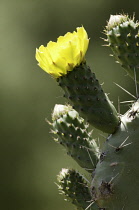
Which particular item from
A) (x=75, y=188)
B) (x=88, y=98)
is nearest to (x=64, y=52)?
(x=88, y=98)

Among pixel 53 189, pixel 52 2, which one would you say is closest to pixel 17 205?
pixel 53 189

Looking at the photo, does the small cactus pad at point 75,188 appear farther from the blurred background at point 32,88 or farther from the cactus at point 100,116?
the blurred background at point 32,88

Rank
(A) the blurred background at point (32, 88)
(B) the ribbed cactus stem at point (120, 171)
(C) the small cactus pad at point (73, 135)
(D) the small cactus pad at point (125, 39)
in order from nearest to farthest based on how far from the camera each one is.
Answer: (B) the ribbed cactus stem at point (120, 171) → (D) the small cactus pad at point (125, 39) → (C) the small cactus pad at point (73, 135) → (A) the blurred background at point (32, 88)

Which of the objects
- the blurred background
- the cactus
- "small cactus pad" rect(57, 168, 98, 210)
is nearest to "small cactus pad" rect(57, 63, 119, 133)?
the cactus

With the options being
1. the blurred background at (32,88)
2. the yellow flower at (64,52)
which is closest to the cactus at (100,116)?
the yellow flower at (64,52)

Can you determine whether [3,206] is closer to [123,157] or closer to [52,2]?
[52,2]

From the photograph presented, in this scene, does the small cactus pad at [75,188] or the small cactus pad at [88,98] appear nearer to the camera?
the small cactus pad at [88,98]

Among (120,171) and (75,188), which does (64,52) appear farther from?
(75,188)
